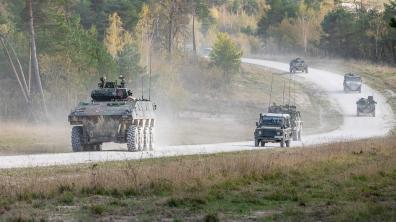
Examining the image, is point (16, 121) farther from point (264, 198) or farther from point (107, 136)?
point (264, 198)

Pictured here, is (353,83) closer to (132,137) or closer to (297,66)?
(297,66)

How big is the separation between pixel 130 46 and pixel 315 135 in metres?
21.6

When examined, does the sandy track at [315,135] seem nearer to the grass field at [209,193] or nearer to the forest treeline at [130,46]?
the grass field at [209,193]

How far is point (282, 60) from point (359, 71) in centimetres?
1946

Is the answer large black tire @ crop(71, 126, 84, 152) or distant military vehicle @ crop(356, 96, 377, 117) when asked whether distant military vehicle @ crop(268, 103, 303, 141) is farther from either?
distant military vehicle @ crop(356, 96, 377, 117)

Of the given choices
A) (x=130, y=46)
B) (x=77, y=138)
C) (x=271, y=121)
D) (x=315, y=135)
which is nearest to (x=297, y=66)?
(x=130, y=46)

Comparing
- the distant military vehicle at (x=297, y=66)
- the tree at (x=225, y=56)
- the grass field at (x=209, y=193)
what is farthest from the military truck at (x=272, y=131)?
the distant military vehicle at (x=297, y=66)

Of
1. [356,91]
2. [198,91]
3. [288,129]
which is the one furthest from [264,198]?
[356,91]

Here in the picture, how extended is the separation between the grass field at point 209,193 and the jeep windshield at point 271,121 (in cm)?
1922

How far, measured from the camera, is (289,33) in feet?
508

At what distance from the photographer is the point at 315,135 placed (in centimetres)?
6412

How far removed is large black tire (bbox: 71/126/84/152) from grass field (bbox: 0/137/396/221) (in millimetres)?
11770

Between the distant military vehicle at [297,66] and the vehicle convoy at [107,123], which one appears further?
the distant military vehicle at [297,66]

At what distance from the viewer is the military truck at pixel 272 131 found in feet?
158
